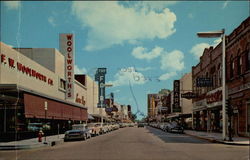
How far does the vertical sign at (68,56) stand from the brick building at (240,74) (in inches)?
796

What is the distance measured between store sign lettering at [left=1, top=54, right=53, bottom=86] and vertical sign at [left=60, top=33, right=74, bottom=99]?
23.5 ft

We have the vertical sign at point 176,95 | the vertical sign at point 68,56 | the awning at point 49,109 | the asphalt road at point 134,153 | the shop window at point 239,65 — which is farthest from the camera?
the vertical sign at point 176,95

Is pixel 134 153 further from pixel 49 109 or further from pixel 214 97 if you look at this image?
pixel 214 97

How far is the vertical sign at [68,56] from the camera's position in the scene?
45.8 meters

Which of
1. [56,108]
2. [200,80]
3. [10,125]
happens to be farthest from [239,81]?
[10,125]

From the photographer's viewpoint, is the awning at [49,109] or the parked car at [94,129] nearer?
the awning at [49,109]

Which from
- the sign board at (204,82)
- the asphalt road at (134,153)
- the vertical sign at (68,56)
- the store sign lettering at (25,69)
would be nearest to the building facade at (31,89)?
the store sign lettering at (25,69)

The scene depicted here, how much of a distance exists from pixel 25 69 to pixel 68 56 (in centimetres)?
1557

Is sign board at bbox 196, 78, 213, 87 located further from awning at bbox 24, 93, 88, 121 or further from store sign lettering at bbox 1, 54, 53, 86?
store sign lettering at bbox 1, 54, 53, 86

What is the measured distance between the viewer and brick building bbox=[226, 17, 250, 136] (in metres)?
31.4

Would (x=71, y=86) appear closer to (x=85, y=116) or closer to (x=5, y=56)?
(x=85, y=116)

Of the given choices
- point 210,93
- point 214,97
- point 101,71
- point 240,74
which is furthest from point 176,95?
point 240,74

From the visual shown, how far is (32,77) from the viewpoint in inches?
1337

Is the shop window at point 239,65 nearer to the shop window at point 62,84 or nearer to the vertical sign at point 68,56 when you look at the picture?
the vertical sign at point 68,56
